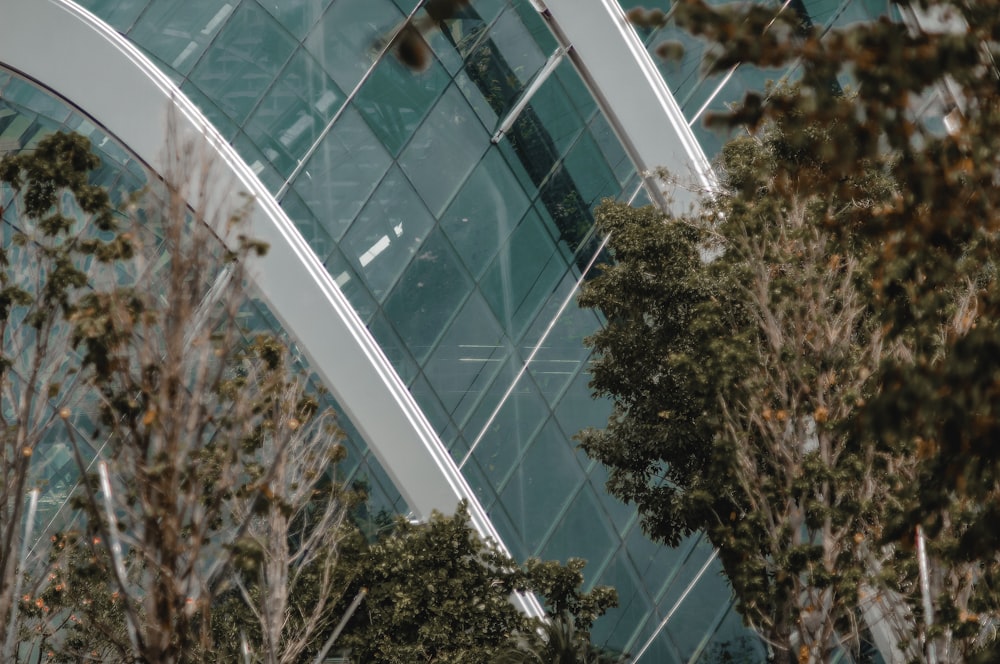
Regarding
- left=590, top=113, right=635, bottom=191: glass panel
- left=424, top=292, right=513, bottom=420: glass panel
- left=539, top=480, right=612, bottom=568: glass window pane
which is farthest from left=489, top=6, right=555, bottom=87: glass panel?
left=539, top=480, right=612, bottom=568: glass window pane

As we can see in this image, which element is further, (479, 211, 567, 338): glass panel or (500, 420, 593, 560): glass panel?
(479, 211, 567, 338): glass panel

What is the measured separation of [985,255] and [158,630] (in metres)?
5.34

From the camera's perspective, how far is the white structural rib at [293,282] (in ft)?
56.5

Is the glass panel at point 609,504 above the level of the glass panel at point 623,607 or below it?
above

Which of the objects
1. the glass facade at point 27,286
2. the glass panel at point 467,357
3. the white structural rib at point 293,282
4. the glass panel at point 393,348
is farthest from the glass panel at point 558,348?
the glass facade at point 27,286

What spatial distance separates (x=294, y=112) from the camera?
17.8 meters

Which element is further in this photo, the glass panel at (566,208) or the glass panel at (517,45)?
the glass panel at (566,208)

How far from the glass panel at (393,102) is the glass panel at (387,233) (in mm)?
561

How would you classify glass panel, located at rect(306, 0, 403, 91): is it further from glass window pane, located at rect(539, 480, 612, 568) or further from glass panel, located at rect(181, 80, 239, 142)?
glass window pane, located at rect(539, 480, 612, 568)

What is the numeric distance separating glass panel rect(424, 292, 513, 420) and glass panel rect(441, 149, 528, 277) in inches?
27.7

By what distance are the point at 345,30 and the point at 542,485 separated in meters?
7.47

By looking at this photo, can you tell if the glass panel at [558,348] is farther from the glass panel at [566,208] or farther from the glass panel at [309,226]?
the glass panel at [309,226]

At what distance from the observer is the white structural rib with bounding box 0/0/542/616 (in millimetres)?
17234

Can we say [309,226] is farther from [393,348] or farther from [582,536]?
[582,536]
